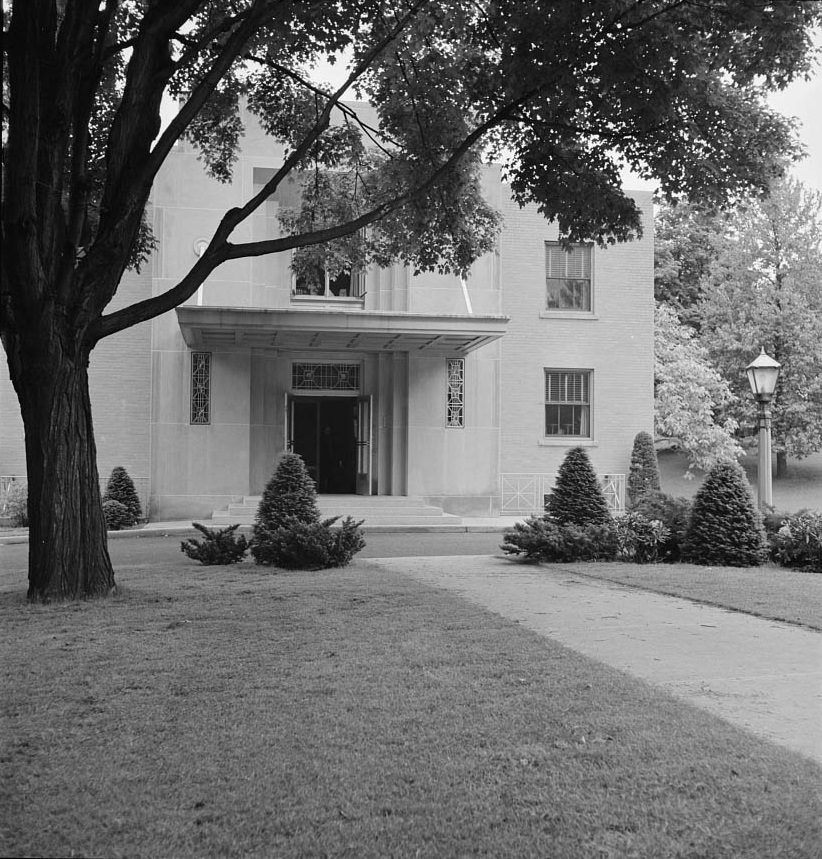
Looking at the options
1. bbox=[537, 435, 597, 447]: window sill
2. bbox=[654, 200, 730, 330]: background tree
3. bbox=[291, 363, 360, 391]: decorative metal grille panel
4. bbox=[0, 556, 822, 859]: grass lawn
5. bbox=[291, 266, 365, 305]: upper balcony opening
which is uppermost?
bbox=[654, 200, 730, 330]: background tree

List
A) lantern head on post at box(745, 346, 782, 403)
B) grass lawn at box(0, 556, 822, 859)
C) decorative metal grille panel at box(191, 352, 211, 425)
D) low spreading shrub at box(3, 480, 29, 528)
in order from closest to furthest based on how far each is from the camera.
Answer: grass lawn at box(0, 556, 822, 859) → lantern head on post at box(745, 346, 782, 403) → low spreading shrub at box(3, 480, 29, 528) → decorative metal grille panel at box(191, 352, 211, 425)

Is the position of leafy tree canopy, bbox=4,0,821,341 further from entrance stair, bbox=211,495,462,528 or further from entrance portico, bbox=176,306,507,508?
entrance portico, bbox=176,306,507,508

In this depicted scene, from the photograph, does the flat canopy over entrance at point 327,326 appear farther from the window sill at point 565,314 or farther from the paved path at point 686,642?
the paved path at point 686,642

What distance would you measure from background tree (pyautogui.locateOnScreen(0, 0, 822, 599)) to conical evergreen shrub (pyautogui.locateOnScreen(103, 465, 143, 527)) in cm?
1227

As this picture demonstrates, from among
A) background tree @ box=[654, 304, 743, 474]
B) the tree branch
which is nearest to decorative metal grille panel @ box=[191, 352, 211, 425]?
the tree branch

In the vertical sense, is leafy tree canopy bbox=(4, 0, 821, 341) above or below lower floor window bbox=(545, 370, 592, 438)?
above

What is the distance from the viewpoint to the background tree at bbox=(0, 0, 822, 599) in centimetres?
976

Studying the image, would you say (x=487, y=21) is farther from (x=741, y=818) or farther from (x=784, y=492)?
(x=784, y=492)

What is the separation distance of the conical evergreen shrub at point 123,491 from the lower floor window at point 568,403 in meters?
11.7

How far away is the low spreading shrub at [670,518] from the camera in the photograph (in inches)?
586

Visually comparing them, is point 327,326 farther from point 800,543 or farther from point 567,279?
point 800,543

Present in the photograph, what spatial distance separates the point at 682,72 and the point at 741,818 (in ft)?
27.9

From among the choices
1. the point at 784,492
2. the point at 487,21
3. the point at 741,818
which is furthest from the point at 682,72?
the point at 784,492

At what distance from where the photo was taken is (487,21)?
11734 millimetres
